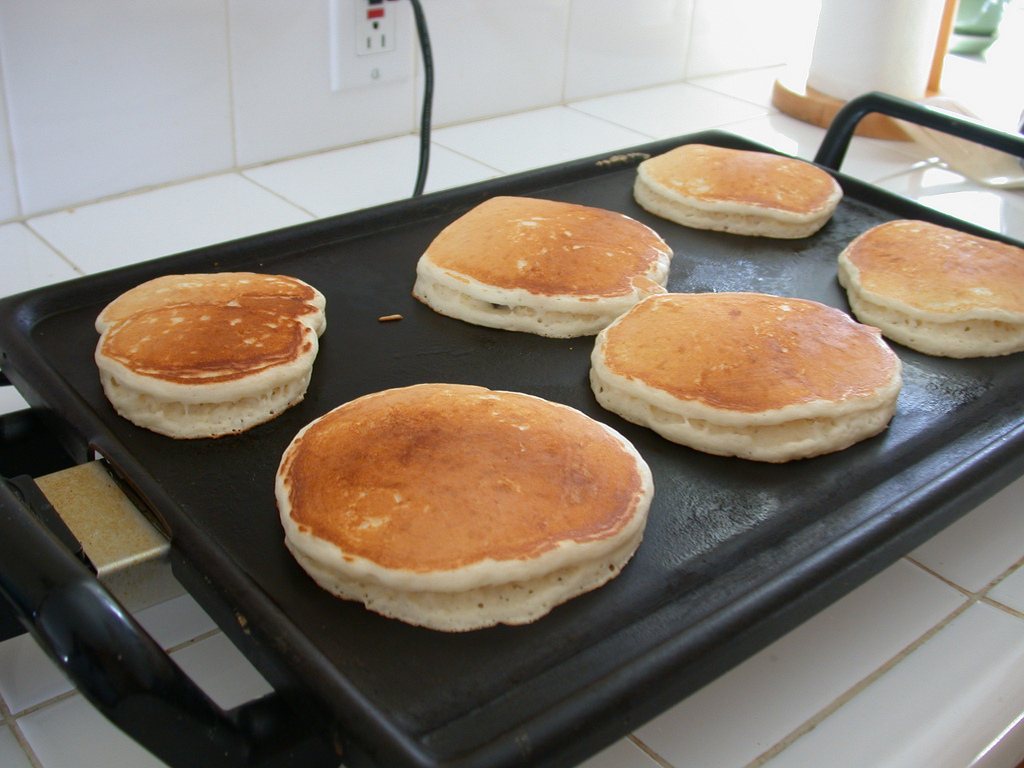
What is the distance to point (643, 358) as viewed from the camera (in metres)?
0.92

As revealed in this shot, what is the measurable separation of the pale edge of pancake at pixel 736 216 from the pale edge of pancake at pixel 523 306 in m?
0.24

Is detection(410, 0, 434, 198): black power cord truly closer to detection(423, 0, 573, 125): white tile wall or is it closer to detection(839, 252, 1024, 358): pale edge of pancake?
detection(423, 0, 573, 125): white tile wall

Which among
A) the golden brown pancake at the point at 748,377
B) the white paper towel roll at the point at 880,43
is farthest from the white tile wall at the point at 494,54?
the golden brown pancake at the point at 748,377

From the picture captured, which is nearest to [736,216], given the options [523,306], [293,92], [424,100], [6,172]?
[523,306]

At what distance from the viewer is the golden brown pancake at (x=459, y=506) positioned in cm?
68

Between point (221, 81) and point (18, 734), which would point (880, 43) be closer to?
point (221, 81)

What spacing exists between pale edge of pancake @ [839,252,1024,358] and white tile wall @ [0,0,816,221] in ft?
3.32

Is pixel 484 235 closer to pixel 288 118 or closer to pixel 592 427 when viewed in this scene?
pixel 592 427

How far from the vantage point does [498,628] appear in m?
0.68

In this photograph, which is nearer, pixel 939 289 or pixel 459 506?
pixel 459 506

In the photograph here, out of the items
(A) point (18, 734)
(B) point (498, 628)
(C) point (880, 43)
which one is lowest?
(A) point (18, 734)

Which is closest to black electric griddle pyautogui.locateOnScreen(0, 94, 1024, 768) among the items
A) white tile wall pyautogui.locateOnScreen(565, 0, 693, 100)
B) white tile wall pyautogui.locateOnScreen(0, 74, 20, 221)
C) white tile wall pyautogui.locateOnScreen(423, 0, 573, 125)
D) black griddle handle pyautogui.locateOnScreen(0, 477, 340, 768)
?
black griddle handle pyautogui.locateOnScreen(0, 477, 340, 768)

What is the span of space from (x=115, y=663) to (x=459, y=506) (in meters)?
0.27

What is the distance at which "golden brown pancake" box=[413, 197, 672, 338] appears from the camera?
102 cm
